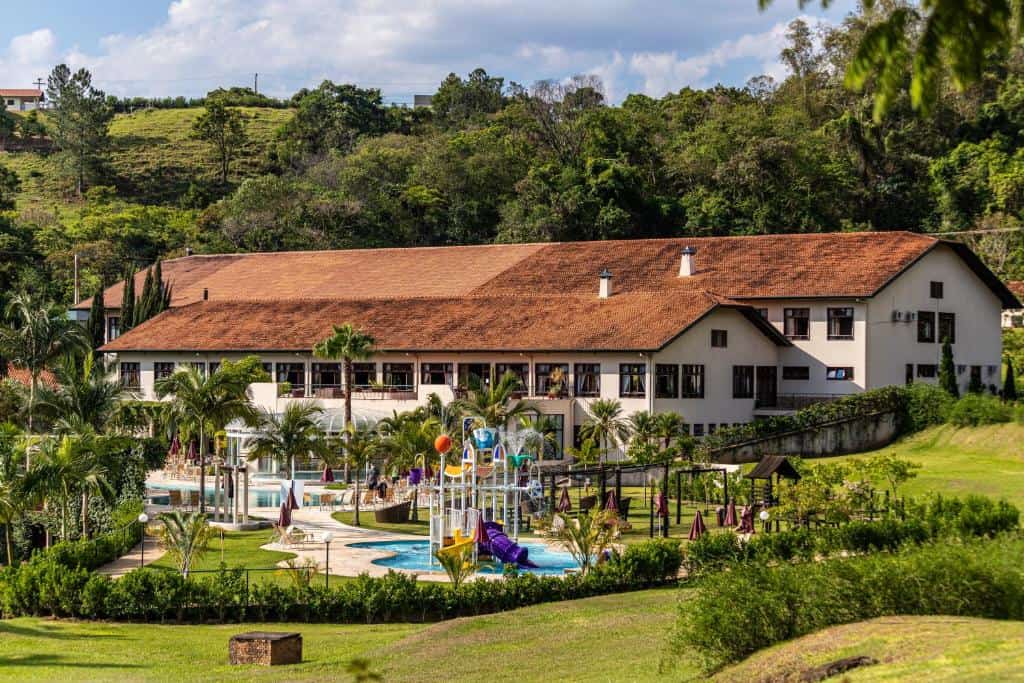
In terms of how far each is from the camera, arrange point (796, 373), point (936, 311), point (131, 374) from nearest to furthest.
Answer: point (796, 373), point (936, 311), point (131, 374)

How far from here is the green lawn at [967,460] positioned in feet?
120

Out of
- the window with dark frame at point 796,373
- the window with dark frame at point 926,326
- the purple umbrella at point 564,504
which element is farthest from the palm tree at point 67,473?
the window with dark frame at point 926,326

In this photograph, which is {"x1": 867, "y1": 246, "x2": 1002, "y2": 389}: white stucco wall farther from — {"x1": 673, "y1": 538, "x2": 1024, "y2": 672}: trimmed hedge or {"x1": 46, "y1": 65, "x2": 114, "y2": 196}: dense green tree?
{"x1": 46, "y1": 65, "x2": 114, "y2": 196}: dense green tree

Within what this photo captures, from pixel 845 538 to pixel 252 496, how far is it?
23848 millimetres

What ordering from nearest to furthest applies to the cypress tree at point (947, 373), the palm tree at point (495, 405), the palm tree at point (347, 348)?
the palm tree at point (495, 405) < the palm tree at point (347, 348) < the cypress tree at point (947, 373)

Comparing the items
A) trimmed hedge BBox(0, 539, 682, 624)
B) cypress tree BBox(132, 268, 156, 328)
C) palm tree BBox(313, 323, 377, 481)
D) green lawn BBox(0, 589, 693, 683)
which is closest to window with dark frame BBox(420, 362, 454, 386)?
palm tree BBox(313, 323, 377, 481)

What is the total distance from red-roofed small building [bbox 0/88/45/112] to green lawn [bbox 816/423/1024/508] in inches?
5834

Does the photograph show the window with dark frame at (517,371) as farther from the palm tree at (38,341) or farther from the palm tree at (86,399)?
the palm tree at (38,341)

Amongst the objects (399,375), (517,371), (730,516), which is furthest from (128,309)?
(730,516)

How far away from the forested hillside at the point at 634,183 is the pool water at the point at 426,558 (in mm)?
46628

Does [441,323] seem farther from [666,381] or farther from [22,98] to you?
[22,98]

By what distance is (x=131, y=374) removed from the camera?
58.5m

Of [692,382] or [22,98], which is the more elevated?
[22,98]

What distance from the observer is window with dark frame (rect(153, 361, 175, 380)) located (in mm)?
57094
